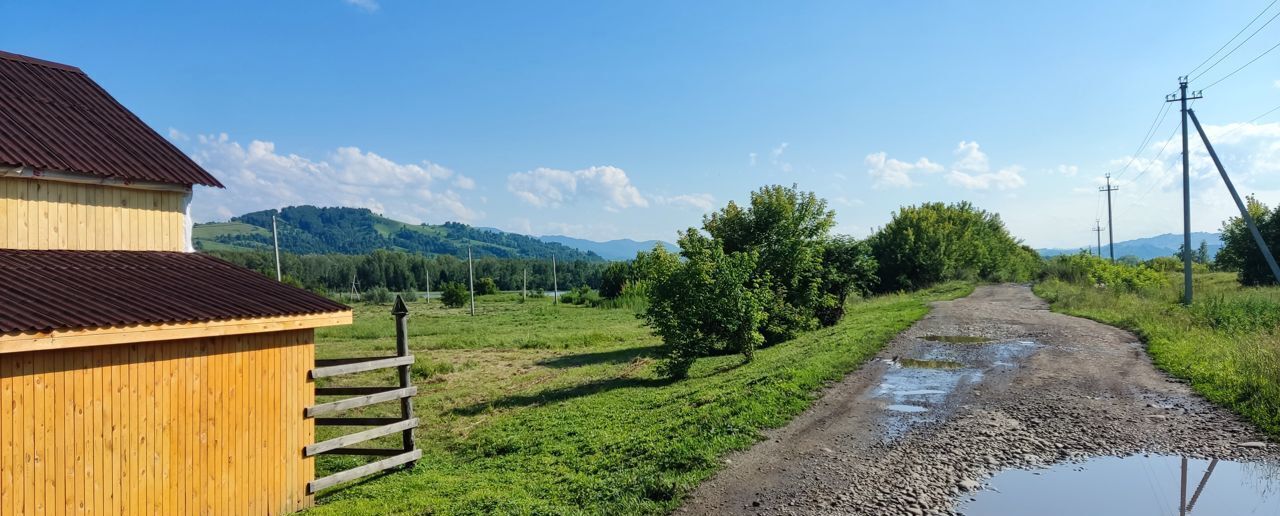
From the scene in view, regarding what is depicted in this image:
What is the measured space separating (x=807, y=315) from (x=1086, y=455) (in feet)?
47.1

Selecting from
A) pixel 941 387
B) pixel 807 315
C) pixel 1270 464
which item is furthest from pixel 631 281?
pixel 1270 464

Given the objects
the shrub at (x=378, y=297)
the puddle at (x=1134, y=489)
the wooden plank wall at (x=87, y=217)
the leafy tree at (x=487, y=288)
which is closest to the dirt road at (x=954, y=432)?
the puddle at (x=1134, y=489)

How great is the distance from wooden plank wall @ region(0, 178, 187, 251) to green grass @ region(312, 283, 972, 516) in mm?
4094

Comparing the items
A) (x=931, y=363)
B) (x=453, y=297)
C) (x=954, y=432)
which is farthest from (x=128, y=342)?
(x=453, y=297)

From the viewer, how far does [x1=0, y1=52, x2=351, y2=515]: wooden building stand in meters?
5.81

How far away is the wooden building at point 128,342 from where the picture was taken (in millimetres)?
5809

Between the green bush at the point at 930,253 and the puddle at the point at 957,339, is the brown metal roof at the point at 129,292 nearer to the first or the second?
the puddle at the point at 957,339

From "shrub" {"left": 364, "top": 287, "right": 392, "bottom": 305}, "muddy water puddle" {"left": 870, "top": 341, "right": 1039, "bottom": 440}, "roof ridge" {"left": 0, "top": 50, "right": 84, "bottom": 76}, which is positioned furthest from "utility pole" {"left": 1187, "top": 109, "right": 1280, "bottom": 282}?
"shrub" {"left": 364, "top": 287, "right": 392, "bottom": 305}

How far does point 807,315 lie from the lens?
71.8 ft

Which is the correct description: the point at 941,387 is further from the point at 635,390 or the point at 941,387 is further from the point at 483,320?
the point at 483,320

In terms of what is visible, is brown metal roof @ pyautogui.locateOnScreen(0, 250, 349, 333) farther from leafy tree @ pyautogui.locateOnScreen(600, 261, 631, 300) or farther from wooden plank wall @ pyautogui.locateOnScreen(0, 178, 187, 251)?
leafy tree @ pyautogui.locateOnScreen(600, 261, 631, 300)

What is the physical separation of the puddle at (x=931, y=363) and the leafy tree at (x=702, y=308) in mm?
3852

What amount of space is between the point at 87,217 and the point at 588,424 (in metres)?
7.36

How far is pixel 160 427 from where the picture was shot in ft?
21.9
